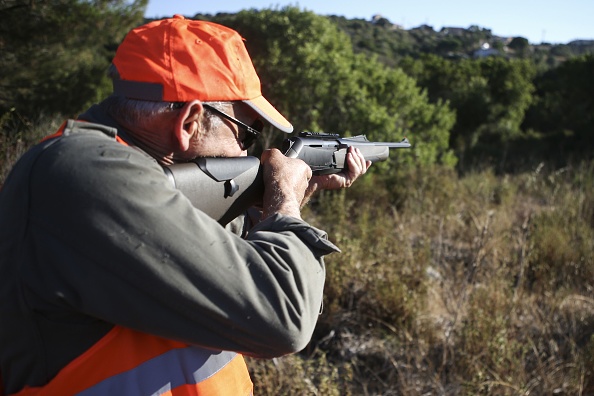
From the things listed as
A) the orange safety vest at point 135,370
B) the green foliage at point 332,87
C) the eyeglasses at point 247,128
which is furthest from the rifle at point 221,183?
the green foliage at point 332,87

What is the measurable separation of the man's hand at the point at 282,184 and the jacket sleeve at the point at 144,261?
0.33 meters

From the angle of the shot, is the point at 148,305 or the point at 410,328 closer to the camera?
the point at 148,305

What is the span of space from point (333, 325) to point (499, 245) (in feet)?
6.74

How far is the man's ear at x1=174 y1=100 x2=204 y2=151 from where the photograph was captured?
1.46 metres

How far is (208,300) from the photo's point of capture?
121 cm

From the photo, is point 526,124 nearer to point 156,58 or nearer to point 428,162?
point 428,162

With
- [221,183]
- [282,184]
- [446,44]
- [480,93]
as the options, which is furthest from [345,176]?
[446,44]

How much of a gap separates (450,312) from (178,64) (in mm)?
3141

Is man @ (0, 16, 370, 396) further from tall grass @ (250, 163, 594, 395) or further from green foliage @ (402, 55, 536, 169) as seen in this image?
green foliage @ (402, 55, 536, 169)

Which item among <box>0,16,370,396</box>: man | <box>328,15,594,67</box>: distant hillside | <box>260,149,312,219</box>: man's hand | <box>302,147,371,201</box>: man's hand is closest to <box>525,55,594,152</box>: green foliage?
<box>328,15,594,67</box>: distant hillside

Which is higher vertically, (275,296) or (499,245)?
(275,296)

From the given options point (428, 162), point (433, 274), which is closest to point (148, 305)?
point (433, 274)

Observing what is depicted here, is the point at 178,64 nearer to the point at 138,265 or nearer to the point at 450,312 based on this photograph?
the point at 138,265

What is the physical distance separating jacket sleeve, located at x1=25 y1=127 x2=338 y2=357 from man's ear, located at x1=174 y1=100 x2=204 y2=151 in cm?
21
